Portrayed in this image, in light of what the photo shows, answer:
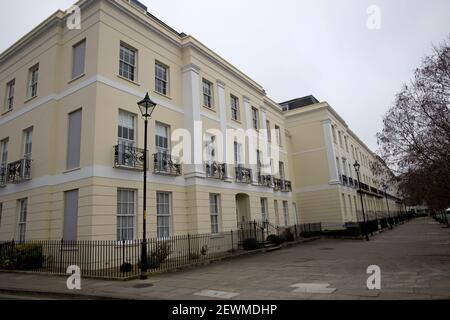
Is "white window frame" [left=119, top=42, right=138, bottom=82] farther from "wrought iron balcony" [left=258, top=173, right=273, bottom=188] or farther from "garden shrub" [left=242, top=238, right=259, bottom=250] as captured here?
"wrought iron balcony" [left=258, top=173, right=273, bottom=188]

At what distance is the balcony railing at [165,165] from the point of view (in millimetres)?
15945

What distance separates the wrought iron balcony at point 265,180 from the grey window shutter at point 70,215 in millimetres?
13435

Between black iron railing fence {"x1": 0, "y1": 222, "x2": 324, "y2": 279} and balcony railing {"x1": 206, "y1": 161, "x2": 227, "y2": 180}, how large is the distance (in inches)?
143

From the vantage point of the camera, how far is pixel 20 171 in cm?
1592

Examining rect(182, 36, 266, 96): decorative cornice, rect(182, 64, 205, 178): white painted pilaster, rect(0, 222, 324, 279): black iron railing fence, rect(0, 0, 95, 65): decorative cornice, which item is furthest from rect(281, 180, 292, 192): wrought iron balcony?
rect(0, 0, 95, 65): decorative cornice

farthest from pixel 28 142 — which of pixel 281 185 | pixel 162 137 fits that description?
pixel 281 185

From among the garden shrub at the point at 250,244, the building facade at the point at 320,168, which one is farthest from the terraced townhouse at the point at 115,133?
the building facade at the point at 320,168

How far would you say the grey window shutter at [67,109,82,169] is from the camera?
1444 cm

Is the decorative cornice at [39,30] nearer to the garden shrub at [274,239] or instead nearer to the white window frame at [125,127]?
the white window frame at [125,127]

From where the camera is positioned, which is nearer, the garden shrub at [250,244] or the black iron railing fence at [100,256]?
the black iron railing fence at [100,256]

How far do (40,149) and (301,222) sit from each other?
2548cm

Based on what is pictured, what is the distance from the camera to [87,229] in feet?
41.8

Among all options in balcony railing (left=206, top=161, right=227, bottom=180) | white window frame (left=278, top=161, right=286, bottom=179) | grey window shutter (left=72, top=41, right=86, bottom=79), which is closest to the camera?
grey window shutter (left=72, top=41, right=86, bottom=79)
